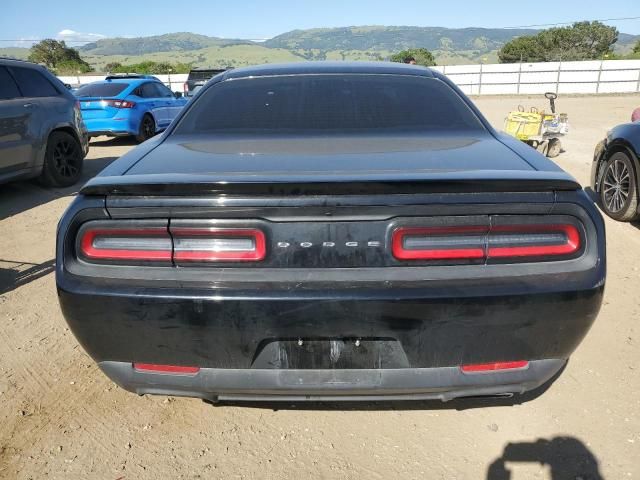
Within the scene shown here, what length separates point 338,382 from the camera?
1780 mm

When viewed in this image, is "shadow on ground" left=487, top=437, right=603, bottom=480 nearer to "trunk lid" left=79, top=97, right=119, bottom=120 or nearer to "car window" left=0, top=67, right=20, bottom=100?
"car window" left=0, top=67, right=20, bottom=100

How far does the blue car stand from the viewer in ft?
33.4

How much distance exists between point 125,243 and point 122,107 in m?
9.49

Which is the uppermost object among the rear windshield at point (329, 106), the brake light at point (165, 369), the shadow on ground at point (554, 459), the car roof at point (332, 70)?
the car roof at point (332, 70)

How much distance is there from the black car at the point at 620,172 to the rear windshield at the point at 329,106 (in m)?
3.00

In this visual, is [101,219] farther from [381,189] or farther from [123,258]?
[381,189]

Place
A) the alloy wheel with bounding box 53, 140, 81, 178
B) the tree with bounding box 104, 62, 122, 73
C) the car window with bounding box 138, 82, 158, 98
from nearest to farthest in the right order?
the alloy wheel with bounding box 53, 140, 81, 178 → the car window with bounding box 138, 82, 158, 98 → the tree with bounding box 104, 62, 122, 73

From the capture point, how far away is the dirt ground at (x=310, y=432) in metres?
2.06

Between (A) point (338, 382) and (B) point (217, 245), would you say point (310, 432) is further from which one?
(B) point (217, 245)

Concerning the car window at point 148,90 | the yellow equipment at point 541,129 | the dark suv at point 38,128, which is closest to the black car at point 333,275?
the dark suv at point 38,128

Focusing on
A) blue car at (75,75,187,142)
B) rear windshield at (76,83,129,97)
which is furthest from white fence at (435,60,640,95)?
rear windshield at (76,83,129,97)

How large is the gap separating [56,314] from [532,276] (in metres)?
3.01

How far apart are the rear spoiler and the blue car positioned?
9390 mm

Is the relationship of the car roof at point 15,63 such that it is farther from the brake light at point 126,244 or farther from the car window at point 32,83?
the brake light at point 126,244
